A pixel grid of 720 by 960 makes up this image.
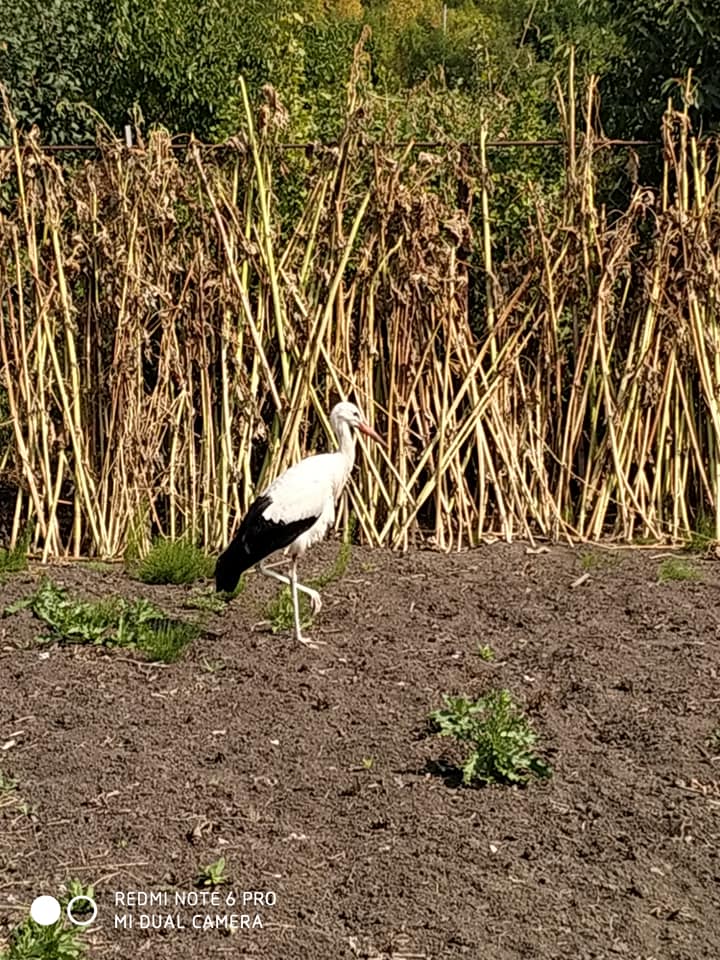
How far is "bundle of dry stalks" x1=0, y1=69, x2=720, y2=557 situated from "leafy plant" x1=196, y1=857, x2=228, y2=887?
11.4 ft

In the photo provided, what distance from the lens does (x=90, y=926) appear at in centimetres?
370

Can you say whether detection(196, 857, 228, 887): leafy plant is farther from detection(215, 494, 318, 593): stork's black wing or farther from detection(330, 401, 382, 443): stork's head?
detection(330, 401, 382, 443): stork's head

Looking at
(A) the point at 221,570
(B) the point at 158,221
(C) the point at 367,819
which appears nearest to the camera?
(C) the point at 367,819

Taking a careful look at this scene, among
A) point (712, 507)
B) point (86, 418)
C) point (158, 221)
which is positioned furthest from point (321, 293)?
point (712, 507)

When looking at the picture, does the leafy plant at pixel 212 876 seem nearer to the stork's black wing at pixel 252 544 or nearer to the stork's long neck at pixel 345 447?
the stork's black wing at pixel 252 544

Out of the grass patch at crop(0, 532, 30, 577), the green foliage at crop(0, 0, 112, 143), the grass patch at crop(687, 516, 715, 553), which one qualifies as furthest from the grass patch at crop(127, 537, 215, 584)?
the green foliage at crop(0, 0, 112, 143)

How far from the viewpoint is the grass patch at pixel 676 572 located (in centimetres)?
673

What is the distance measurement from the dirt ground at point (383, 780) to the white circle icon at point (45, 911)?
0.05 metres

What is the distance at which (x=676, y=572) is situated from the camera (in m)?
6.77

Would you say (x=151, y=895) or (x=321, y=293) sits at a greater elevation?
(x=321, y=293)

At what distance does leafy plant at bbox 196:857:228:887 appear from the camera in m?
3.90

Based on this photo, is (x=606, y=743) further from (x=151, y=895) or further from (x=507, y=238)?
(x=507, y=238)

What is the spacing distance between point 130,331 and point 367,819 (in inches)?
146

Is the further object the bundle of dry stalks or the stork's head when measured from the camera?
the bundle of dry stalks
